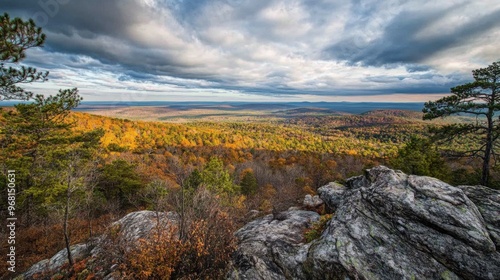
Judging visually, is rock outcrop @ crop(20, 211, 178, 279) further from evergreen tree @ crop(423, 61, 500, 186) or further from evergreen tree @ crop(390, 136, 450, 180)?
evergreen tree @ crop(390, 136, 450, 180)

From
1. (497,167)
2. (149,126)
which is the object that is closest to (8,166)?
(497,167)

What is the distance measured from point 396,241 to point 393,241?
80 mm

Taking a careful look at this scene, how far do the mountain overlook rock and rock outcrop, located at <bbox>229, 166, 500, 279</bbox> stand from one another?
0.02 m

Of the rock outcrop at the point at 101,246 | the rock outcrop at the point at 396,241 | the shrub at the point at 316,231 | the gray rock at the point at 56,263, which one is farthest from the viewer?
the gray rock at the point at 56,263

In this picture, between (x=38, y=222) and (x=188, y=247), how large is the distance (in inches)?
1012

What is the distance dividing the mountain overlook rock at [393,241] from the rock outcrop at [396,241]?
2cm

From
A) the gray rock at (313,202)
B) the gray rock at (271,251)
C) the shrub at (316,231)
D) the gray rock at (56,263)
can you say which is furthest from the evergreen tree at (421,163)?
the gray rock at (56,263)

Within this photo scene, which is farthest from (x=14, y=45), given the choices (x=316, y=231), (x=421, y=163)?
(x=421, y=163)

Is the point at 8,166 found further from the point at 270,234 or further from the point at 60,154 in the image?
the point at 270,234

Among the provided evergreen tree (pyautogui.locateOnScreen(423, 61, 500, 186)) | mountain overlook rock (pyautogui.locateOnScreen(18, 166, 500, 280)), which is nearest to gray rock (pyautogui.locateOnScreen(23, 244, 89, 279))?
mountain overlook rock (pyautogui.locateOnScreen(18, 166, 500, 280))

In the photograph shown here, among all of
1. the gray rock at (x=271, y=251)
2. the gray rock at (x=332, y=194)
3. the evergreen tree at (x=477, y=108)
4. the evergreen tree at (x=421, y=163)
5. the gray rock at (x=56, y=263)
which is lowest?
the gray rock at (x=56, y=263)

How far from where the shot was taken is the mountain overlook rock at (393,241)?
5434mm

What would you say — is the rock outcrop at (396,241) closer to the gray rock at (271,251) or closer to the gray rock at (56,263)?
the gray rock at (271,251)

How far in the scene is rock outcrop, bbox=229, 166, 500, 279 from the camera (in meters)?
5.43
